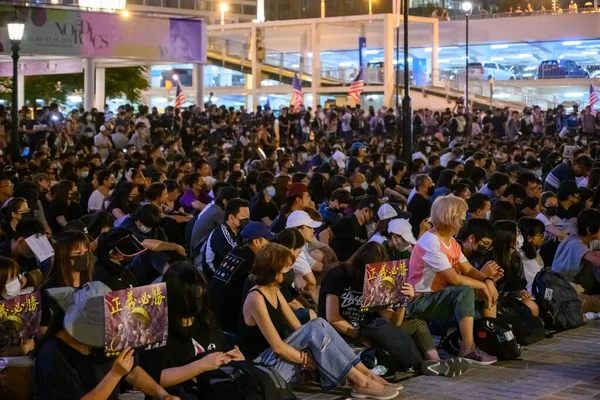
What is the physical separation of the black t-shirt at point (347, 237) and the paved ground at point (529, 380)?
2.54 m

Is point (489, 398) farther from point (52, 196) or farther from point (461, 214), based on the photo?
point (52, 196)

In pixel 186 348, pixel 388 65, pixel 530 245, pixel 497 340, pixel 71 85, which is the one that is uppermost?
pixel 388 65

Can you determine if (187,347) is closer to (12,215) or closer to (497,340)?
(497,340)

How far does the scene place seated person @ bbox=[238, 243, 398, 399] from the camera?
8.11m

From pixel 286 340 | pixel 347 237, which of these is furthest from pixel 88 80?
pixel 286 340

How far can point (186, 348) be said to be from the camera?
24.1 ft

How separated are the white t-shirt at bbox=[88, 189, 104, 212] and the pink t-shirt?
632cm

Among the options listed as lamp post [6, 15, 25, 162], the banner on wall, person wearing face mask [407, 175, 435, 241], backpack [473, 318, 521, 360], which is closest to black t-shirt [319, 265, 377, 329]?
backpack [473, 318, 521, 360]

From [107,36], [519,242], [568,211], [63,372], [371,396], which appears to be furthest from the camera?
[107,36]

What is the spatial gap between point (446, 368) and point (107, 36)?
2457 cm

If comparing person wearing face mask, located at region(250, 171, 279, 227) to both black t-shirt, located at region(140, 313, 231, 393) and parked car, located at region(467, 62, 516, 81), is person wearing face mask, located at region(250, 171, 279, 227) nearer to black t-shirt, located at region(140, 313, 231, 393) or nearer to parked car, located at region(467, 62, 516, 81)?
black t-shirt, located at region(140, 313, 231, 393)

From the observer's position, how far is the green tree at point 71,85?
53750 millimetres

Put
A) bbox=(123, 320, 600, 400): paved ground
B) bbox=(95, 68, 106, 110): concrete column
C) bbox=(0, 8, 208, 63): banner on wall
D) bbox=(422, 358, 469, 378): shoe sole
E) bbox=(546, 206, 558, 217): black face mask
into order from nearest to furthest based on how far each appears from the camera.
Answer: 1. bbox=(123, 320, 600, 400): paved ground
2. bbox=(422, 358, 469, 378): shoe sole
3. bbox=(546, 206, 558, 217): black face mask
4. bbox=(0, 8, 208, 63): banner on wall
5. bbox=(95, 68, 106, 110): concrete column

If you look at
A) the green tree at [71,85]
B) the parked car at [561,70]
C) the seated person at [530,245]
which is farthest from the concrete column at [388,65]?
the seated person at [530,245]
